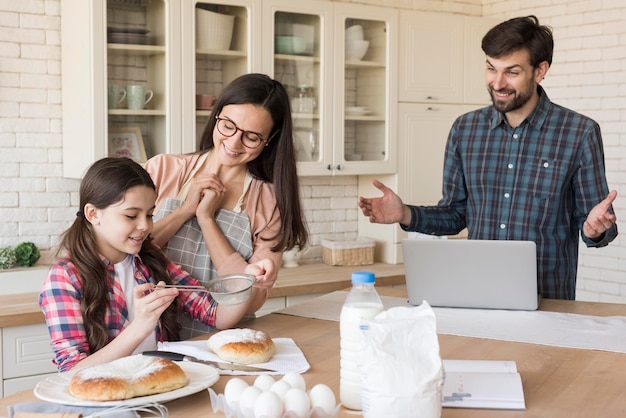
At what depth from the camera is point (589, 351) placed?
86.9 inches

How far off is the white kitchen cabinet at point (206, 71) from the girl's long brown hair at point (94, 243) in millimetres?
1666

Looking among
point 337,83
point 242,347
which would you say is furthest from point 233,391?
point 337,83

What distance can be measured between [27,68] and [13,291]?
1036mm

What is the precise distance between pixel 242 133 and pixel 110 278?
562mm

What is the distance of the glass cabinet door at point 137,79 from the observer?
12.6 ft

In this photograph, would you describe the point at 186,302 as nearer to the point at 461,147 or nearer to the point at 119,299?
the point at 119,299

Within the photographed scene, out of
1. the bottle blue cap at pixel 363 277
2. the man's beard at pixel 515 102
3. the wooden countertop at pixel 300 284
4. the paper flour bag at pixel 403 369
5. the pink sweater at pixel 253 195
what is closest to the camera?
the paper flour bag at pixel 403 369

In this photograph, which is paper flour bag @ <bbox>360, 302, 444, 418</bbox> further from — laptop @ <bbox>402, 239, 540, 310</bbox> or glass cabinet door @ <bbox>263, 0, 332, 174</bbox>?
glass cabinet door @ <bbox>263, 0, 332, 174</bbox>

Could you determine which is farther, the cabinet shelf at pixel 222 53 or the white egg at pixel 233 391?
the cabinet shelf at pixel 222 53

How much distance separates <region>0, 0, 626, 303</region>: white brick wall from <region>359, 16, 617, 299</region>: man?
1.73m

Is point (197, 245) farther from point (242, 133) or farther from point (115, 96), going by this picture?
point (115, 96)

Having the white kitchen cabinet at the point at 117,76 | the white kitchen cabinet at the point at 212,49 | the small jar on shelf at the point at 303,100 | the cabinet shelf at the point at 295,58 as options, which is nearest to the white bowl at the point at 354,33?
the cabinet shelf at the point at 295,58

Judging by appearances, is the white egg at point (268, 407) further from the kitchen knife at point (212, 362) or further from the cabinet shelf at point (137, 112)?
the cabinet shelf at point (137, 112)

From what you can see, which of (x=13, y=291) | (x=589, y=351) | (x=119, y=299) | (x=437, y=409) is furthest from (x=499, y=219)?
(x=13, y=291)
